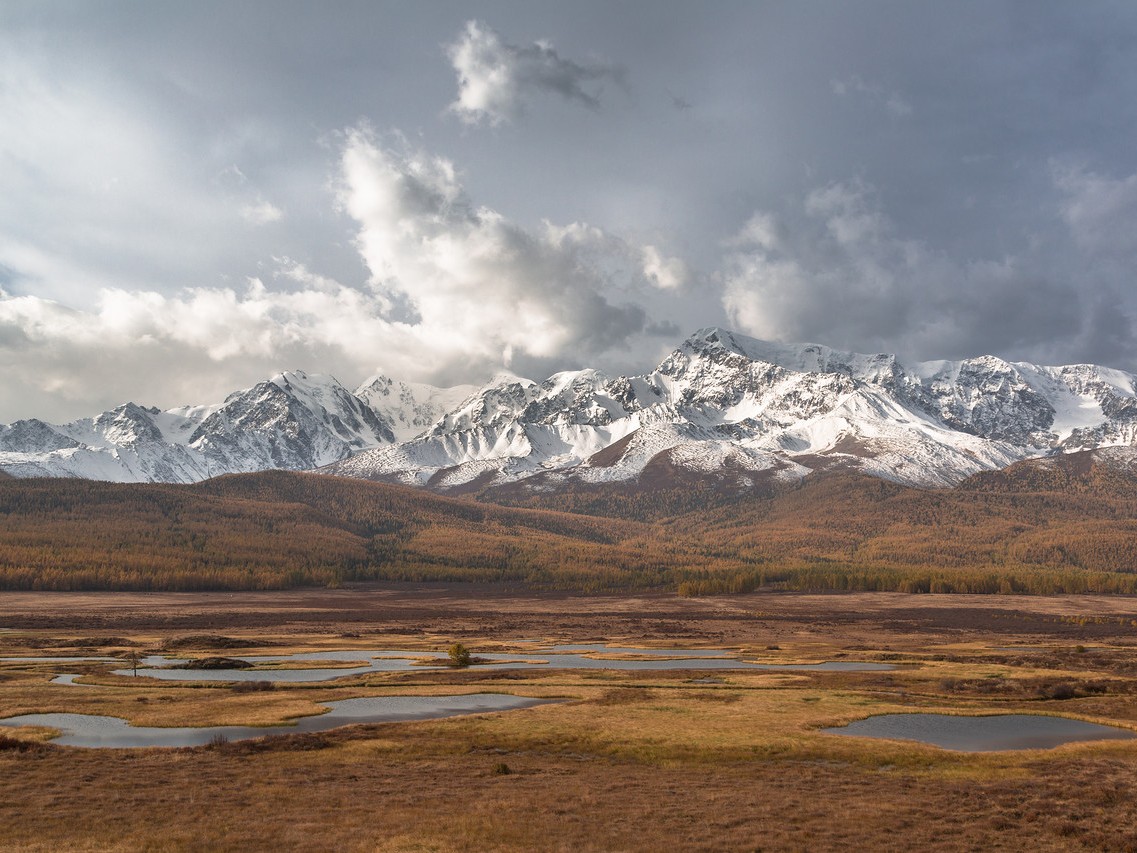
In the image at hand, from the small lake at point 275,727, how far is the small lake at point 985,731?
93.2 feet

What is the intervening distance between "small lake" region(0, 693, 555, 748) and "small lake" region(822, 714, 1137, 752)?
93.2 ft

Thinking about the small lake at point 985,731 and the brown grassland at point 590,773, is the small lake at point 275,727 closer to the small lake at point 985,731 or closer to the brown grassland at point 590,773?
the brown grassland at point 590,773

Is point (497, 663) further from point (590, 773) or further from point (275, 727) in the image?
point (590, 773)

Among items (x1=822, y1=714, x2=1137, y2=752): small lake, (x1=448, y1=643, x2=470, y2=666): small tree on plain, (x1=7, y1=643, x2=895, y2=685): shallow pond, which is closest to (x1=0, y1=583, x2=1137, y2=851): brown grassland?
(x1=822, y1=714, x2=1137, y2=752): small lake

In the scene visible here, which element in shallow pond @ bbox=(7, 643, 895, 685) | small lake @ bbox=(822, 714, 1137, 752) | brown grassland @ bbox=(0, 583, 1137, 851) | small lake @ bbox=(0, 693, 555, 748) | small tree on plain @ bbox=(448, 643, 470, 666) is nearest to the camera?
brown grassland @ bbox=(0, 583, 1137, 851)

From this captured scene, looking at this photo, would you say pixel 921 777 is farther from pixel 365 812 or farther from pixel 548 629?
pixel 548 629

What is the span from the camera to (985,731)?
63.2 meters

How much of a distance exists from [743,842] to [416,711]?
4153 cm

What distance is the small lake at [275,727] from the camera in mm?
57125

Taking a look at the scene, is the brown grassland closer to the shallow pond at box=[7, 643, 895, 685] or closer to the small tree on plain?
the small tree on plain

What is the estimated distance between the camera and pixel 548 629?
578 ft

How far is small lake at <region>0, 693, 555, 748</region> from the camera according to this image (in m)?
57.1

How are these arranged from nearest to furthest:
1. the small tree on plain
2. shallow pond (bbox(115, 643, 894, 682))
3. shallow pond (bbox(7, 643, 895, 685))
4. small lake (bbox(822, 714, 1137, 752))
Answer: small lake (bbox(822, 714, 1137, 752))
shallow pond (bbox(7, 643, 895, 685))
shallow pond (bbox(115, 643, 894, 682))
the small tree on plain

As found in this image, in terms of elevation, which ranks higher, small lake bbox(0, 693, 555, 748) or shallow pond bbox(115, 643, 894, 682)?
small lake bbox(0, 693, 555, 748)
